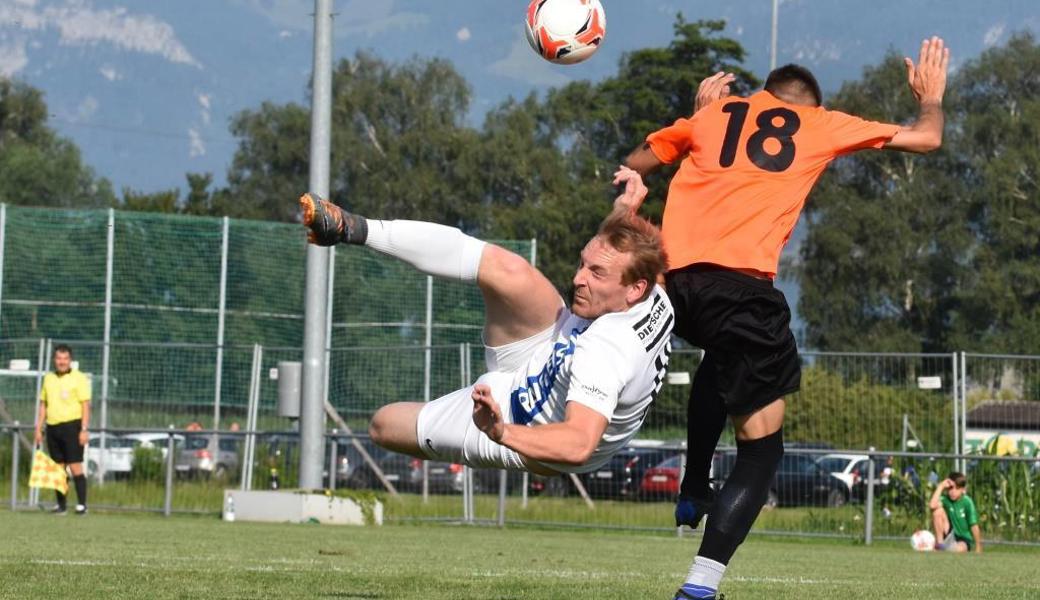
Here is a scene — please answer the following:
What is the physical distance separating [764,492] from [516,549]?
6404 millimetres

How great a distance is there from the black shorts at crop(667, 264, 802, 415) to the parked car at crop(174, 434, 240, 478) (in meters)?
13.8

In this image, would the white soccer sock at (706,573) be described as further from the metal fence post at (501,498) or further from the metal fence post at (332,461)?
the metal fence post at (332,461)

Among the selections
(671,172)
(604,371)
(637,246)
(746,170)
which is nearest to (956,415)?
(746,170)

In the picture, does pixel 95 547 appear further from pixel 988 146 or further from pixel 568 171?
pixel 568 171

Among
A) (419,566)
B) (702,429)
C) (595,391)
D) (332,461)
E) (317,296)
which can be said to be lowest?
(419,566)

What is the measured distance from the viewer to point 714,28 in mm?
55156

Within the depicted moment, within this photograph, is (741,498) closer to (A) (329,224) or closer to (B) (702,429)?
(B) (702,429)

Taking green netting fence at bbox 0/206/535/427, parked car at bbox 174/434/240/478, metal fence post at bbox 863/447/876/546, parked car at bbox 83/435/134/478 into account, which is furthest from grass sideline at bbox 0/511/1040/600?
green netting fence at bbox 0/206/535/427

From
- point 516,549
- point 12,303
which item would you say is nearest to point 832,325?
point 12,303

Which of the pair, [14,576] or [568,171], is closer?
[14,576]

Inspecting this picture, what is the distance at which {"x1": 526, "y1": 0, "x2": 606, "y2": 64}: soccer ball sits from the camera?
7.84 metres

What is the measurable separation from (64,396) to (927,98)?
12.6 meters

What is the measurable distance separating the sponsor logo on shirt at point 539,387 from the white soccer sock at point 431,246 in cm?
47

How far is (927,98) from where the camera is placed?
7031mm
